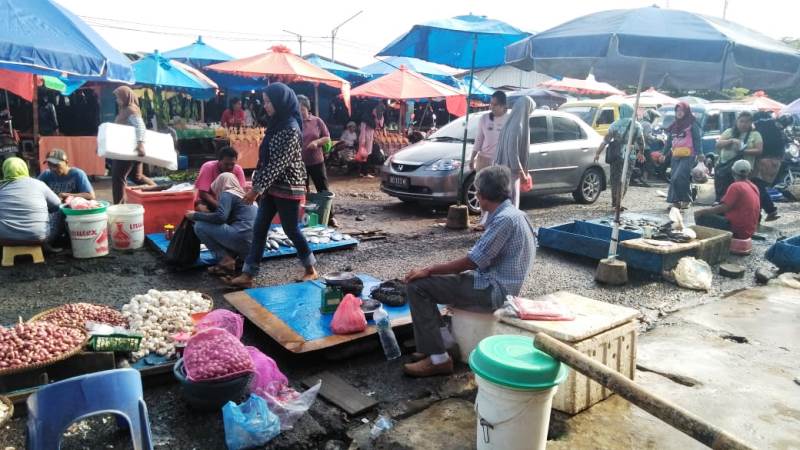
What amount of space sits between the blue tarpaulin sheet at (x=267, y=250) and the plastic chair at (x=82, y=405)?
3.60m

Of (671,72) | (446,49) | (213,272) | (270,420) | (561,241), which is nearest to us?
(270,420)

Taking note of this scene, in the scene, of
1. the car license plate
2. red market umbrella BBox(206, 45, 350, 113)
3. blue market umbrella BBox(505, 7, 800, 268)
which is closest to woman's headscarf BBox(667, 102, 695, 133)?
blue market umbrella BBox(505, 7, 800, 268)

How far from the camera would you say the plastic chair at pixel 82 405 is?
243 cm

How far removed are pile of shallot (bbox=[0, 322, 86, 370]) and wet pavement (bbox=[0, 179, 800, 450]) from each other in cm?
36

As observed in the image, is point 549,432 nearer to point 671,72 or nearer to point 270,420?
point 270,420

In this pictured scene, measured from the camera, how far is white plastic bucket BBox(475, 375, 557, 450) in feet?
8.86

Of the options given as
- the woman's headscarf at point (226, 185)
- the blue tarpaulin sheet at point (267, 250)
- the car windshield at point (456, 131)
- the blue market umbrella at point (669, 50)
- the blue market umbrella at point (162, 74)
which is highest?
the blue market umbrella at point (669, 50)

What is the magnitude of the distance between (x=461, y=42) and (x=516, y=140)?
254cm

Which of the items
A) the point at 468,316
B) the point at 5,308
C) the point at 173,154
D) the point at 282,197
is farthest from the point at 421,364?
the point at 173,154

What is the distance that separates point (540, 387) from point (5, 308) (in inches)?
184

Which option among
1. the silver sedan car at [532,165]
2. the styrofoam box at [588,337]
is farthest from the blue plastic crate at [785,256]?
the styrofoam box at [588,337]

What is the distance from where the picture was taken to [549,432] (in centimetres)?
325

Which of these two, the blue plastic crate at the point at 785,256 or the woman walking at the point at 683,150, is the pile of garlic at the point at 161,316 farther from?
the woman walking at the point at 683,150

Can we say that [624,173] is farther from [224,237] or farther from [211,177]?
[211,177]
